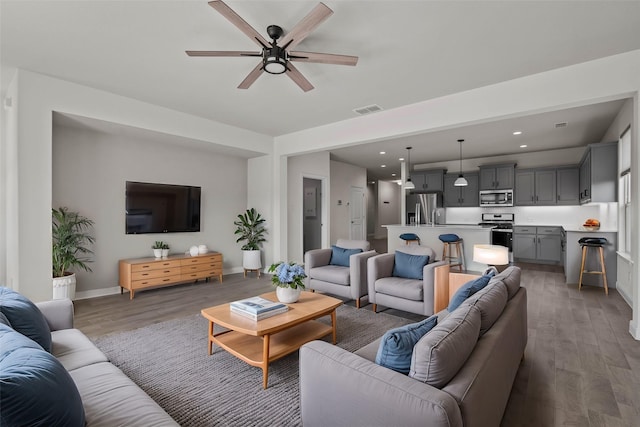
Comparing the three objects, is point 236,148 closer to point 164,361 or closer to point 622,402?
point 164,361

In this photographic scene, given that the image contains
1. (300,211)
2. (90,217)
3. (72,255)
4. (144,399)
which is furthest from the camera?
(300,211)

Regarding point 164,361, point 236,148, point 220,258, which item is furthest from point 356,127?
point 164,361

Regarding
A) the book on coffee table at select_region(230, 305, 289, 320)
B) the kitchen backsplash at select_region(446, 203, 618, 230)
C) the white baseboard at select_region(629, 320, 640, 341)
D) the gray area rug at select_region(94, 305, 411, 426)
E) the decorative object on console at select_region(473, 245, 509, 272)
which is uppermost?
the kitchen backsplash at select_region(446, 203, 618, 230)

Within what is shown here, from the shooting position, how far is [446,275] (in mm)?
3449

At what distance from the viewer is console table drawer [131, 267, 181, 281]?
4.71 meters

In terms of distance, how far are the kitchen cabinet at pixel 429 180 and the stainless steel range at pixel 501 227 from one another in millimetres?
1452

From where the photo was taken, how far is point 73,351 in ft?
6.46

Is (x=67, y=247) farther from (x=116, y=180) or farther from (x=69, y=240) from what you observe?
(x=116, y=180)

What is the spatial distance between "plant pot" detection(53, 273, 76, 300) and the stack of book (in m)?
2.78

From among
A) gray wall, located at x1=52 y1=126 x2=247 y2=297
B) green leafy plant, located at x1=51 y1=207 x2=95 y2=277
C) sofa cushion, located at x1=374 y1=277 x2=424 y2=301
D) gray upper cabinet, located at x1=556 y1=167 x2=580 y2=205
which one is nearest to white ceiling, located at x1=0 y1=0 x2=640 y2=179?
gray wall, located at x1=52 y1=126 x2=247 y2=297

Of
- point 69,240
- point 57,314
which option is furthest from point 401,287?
point 69,240

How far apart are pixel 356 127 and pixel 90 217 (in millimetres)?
4334

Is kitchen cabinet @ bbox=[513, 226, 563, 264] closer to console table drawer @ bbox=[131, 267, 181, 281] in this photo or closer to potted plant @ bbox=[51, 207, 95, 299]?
console table drawer @ bbox=[131, 267, 181, 281]

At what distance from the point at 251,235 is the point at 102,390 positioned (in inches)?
195
